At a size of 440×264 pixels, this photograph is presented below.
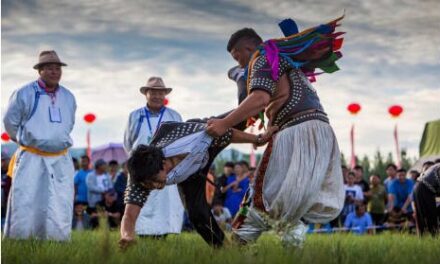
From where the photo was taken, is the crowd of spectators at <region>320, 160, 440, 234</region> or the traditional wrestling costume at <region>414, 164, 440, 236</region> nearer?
the traditional wrestling costume at <region>414, 164, 440, 236</region>

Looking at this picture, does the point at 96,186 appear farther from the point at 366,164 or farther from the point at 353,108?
the point at 366,164

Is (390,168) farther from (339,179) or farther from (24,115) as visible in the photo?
(339,179)

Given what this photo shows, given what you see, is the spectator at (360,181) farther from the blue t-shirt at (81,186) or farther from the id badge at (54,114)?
the id badge at (54,114)

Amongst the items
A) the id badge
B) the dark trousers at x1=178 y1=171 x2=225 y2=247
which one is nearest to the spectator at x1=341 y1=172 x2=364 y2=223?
the id badge

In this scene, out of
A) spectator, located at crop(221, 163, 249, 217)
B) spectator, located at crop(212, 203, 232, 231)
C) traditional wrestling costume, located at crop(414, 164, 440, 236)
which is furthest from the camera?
spectator, located at crop(221, 163, 249, 217)

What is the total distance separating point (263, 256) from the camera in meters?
3.44

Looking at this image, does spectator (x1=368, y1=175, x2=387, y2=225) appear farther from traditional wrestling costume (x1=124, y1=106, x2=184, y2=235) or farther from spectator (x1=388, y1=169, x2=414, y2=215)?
traditional wrestling costume (x1=124, y1=106, x2=184, y2=235)

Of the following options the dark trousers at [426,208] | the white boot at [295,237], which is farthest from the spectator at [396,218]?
the white boot at [295,237]

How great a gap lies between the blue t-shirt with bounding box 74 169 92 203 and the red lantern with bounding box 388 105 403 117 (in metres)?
9.12

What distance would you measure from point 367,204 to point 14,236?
305 inches

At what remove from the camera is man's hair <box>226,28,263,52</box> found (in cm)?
447

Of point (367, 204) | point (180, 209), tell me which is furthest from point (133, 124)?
point (367, 204)

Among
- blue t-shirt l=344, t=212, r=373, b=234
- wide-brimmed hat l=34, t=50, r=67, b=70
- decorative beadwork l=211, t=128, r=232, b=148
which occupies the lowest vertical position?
blue t-shirt l=344, t=212, r=373, b=234

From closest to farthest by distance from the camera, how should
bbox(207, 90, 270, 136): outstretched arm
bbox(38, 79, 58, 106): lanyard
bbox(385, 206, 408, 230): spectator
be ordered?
bbox(207, 90, 270, 136): outstretched arm < bbox(38, 79, 58, 106): lanyard < bbox(385, 206, 408, 230): spectator
